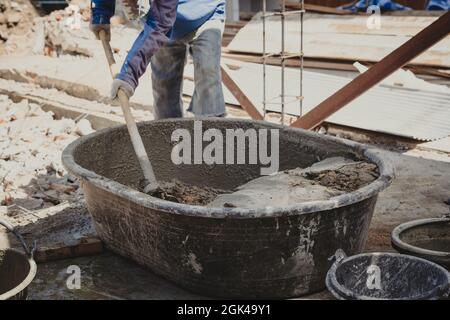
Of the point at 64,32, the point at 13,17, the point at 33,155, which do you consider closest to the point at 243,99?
the point at 33,155

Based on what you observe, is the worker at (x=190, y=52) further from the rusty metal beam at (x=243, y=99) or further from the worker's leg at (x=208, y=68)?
the rusty metal beam at (x=243, y=99)

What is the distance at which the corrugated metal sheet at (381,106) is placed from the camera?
20.8 feet

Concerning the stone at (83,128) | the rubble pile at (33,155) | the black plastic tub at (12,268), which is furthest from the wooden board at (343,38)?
the black plastic tub at (12,268)

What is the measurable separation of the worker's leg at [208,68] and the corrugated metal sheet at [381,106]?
4.99 feet

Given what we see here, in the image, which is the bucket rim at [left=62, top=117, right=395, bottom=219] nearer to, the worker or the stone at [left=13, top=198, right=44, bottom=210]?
the worker

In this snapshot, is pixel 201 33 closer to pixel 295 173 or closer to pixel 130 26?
pixel 295 173

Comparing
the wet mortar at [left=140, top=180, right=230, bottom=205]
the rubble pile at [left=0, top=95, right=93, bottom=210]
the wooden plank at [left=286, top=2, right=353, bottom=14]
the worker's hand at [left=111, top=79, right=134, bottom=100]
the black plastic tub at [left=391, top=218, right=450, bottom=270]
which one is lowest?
the rubble pile at [left=0, top=95, right=93, bottom=210]

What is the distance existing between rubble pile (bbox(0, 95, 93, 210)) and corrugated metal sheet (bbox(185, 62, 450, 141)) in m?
2.06

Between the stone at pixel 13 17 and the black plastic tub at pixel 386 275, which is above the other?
the stone at pixel 13 17

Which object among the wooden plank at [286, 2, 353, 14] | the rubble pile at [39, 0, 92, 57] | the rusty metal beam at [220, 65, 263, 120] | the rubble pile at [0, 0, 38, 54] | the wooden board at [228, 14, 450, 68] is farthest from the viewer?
the rubble pile at [0, 0, 38, 54]

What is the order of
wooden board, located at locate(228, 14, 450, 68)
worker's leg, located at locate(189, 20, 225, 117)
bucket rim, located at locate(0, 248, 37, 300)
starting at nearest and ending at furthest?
bucket rim, located at locate(0, 248, 37, 300) → worker's leg, located at locate(189, 20, 225, 117) → wooden board, located at locate(228, 14, 450, 68)

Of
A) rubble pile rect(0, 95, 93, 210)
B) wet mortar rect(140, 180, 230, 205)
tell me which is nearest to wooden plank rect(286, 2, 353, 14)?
rubble pile rect(0, 95, 93, 210)

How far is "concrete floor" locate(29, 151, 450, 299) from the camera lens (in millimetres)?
3732

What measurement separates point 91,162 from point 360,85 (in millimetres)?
2329
